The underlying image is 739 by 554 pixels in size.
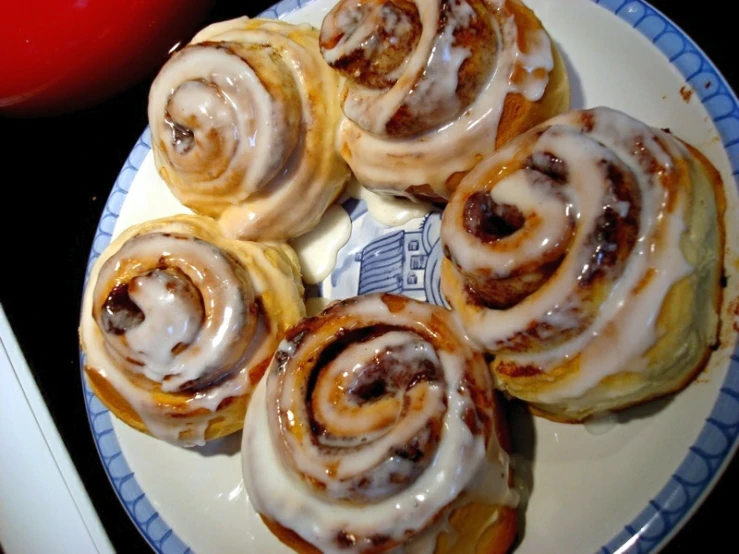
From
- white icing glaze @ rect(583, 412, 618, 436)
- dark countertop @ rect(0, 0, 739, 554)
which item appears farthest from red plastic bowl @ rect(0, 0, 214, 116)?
white icing glaze @ rect(583, 412, 618, 436)

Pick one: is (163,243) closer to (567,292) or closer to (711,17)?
(567,292)

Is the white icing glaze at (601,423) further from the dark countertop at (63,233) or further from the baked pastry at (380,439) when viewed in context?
the dark countertop at (63,233)

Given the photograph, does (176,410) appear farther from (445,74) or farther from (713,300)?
(713,300)

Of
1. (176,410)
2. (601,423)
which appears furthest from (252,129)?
(601,423)

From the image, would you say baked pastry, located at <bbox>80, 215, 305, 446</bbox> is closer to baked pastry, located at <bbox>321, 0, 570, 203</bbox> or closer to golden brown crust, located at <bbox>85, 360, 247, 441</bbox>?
golden brown crust, located at <bbox>85, 360, 247, 441</bbox>

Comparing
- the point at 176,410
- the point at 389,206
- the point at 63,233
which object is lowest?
the point at 63,233
